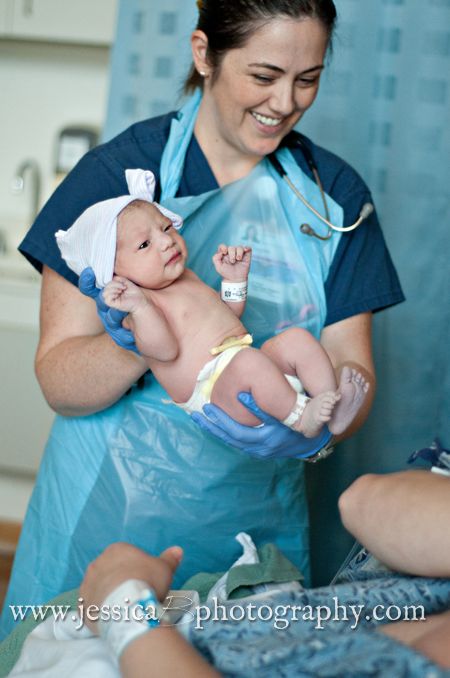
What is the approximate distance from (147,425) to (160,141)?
0.48 meters

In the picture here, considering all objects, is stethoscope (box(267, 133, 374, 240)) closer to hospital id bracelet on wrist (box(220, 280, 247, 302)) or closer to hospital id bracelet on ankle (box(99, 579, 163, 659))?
hospital id bracelet on wrist (box(220, 280, 247, 302))

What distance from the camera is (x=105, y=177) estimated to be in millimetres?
1506

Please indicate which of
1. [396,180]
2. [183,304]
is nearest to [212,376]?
[183,304]

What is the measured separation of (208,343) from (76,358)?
247mm

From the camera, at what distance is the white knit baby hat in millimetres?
1280

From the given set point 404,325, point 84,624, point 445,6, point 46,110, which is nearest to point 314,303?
point 404,325

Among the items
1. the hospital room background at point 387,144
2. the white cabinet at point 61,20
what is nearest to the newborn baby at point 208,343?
the hospital room background at point 387,144

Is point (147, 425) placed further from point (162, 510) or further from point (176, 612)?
point (176, 612)

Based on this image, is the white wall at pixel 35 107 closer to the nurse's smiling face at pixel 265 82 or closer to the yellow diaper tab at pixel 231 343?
the nurse's smiling face at pixel 265 82

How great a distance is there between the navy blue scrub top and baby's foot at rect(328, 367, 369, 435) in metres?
0.33

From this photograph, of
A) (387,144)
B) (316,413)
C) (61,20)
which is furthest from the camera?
(61,20)

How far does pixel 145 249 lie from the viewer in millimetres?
1287

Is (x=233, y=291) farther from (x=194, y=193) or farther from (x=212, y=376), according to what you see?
(x=194, y=193)

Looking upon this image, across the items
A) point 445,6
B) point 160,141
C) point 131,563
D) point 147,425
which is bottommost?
point 147,425
